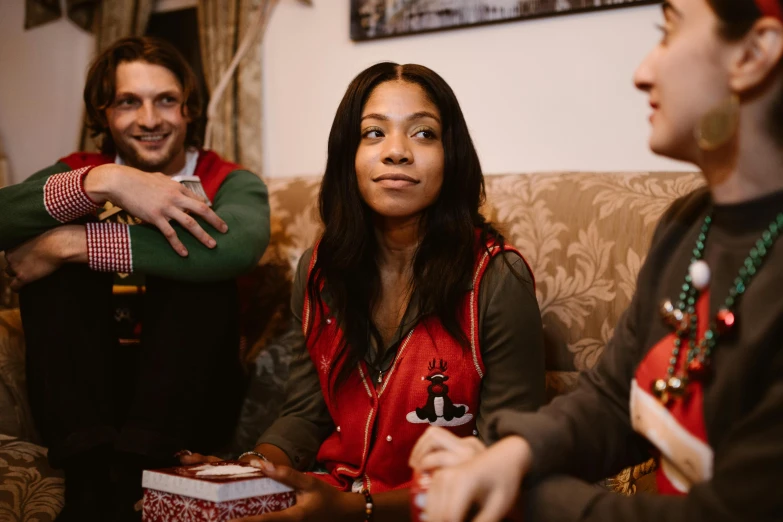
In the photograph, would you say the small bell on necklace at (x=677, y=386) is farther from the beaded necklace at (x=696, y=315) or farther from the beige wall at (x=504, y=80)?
the beige wall at (x=504, y=80)

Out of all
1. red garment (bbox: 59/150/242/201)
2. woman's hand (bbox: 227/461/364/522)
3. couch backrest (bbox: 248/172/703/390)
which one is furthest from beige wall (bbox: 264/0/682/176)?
woman's hand (bbox: 227/461/364/522)

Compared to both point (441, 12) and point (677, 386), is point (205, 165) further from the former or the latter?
point (677, 386)

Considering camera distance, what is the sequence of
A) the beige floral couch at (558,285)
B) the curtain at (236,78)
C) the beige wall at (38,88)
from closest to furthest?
the beige floral couch at (558,285) → the curtain at (236,78) → the beige wall at (38,88)

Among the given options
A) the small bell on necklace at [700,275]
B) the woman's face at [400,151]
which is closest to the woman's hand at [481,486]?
the small bell on necklace at [700,275]

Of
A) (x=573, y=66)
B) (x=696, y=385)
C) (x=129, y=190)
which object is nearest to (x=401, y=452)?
(x=696, y=385)

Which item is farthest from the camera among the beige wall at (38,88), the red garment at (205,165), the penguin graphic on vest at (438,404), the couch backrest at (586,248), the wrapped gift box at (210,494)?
the beige wall at (38,88)

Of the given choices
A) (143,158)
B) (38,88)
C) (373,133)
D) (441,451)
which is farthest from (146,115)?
(38,88)

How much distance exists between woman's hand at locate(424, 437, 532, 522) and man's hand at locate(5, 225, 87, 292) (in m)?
1.04

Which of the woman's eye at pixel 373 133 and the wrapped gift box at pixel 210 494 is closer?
the wrapped gift box at pixel 210 494

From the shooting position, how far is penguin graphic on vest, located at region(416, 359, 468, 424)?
129 cm

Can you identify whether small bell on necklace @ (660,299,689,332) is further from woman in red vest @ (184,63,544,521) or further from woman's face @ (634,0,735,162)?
woman in red vest @ (184,63,544,521)

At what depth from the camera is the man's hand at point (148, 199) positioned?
4.91ft

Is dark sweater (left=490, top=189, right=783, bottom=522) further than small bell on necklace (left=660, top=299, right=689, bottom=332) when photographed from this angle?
No

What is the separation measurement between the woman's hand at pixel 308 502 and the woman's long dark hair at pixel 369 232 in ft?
0.89
